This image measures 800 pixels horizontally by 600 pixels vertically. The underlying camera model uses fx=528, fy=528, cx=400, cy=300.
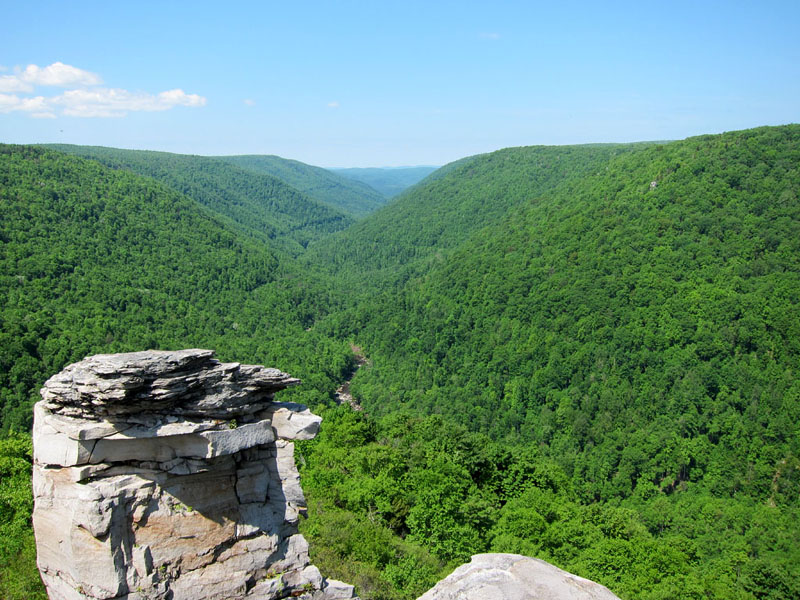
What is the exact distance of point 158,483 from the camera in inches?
521

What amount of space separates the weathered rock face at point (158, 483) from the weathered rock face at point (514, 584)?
4.31 m

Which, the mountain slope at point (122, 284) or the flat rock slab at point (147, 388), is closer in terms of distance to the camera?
the flat rock slab at point (147, 388)

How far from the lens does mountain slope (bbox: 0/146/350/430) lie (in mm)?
73000

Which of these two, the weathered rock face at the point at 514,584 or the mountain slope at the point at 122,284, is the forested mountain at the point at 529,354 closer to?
the mountain slope at the point at 122,284

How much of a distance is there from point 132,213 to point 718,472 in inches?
5271

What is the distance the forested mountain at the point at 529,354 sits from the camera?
29.5 meters

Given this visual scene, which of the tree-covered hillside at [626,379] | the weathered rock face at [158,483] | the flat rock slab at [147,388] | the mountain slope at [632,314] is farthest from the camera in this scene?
the mountain slope at [632,314]

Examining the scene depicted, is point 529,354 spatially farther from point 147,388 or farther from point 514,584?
point 147,388

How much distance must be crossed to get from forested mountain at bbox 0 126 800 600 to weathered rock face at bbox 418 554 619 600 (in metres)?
8.59

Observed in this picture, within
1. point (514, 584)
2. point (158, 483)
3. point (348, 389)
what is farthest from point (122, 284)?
point (514, 584)

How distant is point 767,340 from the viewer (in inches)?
2943

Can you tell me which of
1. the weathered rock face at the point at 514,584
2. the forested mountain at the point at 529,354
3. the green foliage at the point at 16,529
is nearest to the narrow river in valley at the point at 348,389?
the forested mountain at the point at 529,354

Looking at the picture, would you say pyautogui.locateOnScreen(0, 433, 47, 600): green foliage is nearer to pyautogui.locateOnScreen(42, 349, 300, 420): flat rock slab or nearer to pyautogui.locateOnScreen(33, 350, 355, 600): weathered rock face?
pyautogui.locateOnScreen(33, 350, 355, 600): weathered rock face

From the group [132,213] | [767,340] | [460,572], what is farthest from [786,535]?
[132,213]
